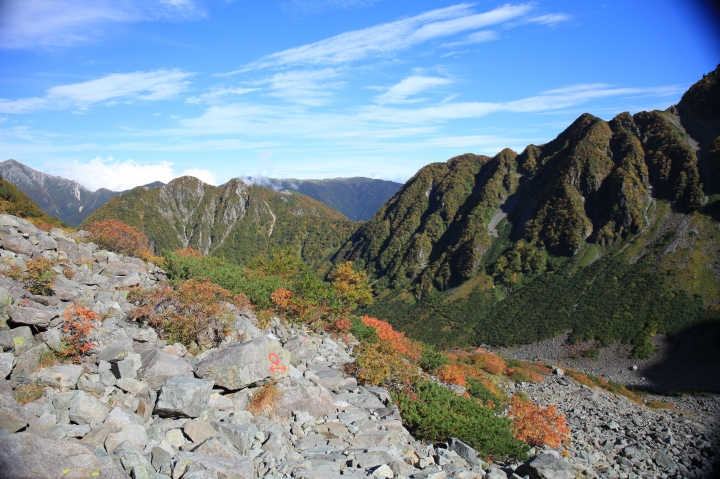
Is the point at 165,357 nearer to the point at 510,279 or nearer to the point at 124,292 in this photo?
the point at 124,292

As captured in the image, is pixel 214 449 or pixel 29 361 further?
pixel 29 361

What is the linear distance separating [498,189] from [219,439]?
6517 inches

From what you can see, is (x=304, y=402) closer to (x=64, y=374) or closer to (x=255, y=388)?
(x=255, y=388)

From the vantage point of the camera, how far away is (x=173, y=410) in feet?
29.8

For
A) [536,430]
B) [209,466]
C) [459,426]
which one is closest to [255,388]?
[209,466]

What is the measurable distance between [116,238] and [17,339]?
14674 mm

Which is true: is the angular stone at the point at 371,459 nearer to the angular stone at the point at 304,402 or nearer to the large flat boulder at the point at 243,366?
the angular stone at the point at 304,402

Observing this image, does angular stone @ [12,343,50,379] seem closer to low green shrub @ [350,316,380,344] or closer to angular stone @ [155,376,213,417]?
angular stone @ [155,376,213,417]

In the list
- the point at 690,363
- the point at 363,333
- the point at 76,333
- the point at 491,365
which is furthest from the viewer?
the point at 690,363

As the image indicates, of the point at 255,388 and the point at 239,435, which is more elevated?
the point at 239,435

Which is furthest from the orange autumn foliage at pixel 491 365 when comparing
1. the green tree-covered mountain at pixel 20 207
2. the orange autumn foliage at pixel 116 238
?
the green tree-covered mountain at pixel 20 207

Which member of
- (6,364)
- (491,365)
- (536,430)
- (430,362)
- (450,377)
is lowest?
(491,365)

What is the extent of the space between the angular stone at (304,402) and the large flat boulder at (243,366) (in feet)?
2.74

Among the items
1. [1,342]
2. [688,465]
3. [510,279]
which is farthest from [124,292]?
[510,279]
